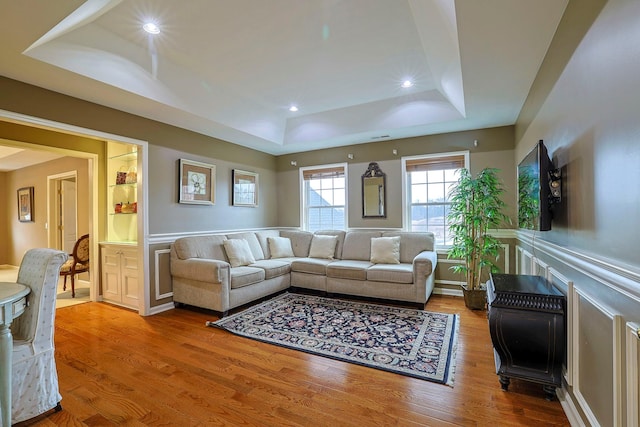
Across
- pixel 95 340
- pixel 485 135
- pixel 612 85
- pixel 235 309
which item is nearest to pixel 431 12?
pixel 612 85

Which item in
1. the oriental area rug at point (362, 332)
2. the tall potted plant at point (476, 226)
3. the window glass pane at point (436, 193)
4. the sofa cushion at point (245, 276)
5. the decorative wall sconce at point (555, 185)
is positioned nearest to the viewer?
the decorative wall sconce at point (555, 185)

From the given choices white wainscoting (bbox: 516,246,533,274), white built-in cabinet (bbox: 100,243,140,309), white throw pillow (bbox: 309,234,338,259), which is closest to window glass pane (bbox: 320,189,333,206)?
white throw pillow (bbox: 309,234,338,259)

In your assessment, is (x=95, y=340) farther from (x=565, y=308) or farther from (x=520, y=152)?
(x=520, y=152)

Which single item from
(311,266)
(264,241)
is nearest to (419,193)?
(311,266)

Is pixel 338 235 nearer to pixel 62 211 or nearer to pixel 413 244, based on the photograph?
pixel 413 244

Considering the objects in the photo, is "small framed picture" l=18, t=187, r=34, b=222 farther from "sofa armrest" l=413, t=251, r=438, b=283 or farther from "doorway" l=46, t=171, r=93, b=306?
"sofa armrest" l=413, t=251, r=438, b=283

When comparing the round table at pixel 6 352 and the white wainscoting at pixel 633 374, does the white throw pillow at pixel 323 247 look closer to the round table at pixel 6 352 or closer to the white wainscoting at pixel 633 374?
the round table at pixel 6 352

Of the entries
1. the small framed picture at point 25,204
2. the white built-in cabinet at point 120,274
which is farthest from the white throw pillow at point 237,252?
the small framed picture at point 25,204

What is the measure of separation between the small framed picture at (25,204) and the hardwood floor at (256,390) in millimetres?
5373

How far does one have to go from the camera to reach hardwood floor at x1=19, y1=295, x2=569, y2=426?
5.78ft

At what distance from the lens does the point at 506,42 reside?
2.14 metres

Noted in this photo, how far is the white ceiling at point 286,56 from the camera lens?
2.04 metres

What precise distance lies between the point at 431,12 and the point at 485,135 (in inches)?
103

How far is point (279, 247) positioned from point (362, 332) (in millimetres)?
2376
